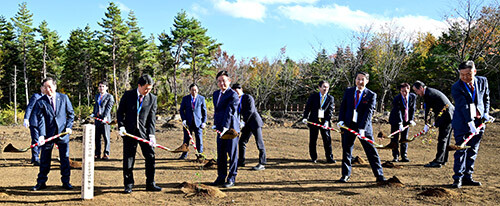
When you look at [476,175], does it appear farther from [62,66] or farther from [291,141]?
[62,66]

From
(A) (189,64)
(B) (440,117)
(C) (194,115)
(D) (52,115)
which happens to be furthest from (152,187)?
(A) (189,64)

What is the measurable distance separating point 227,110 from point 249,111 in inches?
65.0

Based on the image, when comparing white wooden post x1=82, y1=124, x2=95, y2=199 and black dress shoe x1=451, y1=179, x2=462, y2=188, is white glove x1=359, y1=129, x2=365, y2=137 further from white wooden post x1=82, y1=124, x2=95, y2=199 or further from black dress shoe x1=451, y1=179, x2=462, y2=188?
white wooden post x1=82, y1=124, x2=95, y2=199

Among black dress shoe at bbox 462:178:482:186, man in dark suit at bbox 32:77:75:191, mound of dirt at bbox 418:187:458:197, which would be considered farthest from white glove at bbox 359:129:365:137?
man in dark suit at bbox 32:77:75:191

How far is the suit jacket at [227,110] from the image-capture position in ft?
18.4

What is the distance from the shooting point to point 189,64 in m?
35.3

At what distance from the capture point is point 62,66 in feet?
148

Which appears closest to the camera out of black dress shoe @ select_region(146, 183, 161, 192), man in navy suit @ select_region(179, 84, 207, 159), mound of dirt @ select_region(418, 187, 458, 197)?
mound of dirt @ select_region(418, 187, 458, 197)

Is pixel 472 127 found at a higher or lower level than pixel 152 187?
higher

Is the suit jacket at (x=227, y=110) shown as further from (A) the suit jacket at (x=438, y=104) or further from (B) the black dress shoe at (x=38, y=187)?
(A) the suit jacket at (x=438, y=104)

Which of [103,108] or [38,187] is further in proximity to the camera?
[103,108]

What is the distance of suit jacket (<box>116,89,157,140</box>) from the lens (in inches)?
199

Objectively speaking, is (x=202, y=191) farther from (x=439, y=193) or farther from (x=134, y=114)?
(x=439, y=193)

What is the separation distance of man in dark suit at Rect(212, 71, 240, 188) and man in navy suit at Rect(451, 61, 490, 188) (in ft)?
11.6
